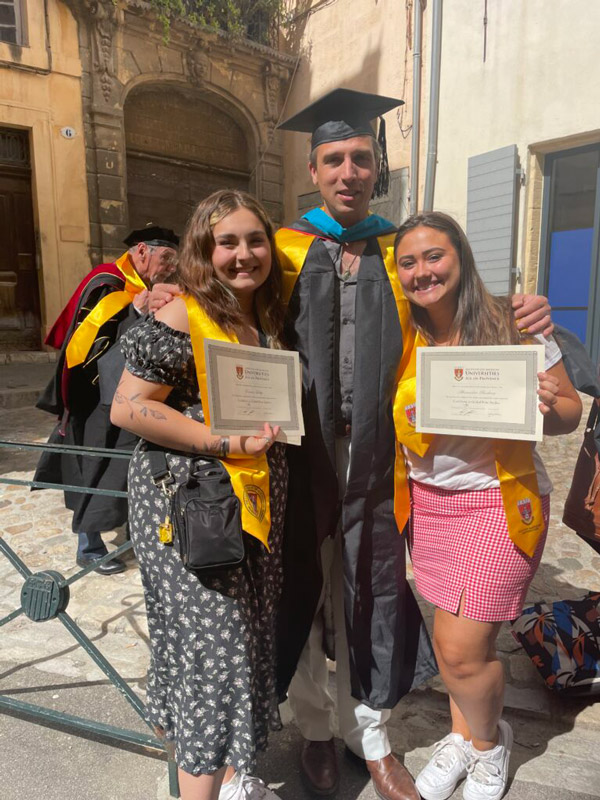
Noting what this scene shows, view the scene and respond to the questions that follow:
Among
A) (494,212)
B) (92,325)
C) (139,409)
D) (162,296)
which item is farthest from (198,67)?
(139,409)

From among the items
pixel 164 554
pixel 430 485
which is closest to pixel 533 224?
pixel 430 485

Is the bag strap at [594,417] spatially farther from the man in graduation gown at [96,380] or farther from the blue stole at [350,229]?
the man in graduation gown at [96,380]

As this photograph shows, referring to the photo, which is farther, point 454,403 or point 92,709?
point 92,709

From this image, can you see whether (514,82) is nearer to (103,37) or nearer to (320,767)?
(103,37)

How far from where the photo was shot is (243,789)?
1648mm

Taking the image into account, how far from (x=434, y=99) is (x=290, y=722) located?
7.71 meters

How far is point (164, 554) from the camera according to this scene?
4.96ft

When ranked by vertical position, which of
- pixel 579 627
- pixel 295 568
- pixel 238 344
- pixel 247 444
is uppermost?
pixel 238 344

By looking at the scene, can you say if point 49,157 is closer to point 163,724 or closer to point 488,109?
point 488,109

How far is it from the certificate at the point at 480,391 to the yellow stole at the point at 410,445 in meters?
0.08

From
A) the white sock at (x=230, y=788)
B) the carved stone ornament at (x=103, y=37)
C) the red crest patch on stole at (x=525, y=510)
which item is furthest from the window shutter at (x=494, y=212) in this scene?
→ the white sock at (x=230, y=788)

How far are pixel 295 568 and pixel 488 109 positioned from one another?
713cm

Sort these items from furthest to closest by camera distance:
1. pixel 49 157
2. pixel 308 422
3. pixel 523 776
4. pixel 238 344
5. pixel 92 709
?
1. pixel 49 157
2. pixel 92 709
3. pixel 523 776
4. pixel 308 422
5. pixel 238 344

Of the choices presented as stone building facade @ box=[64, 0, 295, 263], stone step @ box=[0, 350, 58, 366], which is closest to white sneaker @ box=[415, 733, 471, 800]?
stone step @ box=[0, 350, 58, 366]
